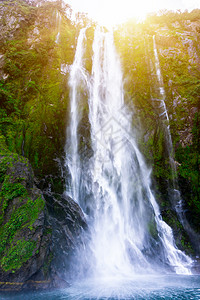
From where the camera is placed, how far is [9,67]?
12.8 meters

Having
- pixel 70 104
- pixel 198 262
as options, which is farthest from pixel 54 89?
pixel 198 262

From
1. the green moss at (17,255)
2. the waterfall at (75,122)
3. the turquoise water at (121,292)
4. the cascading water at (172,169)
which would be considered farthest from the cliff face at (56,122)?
the turquoise water at (121,292)

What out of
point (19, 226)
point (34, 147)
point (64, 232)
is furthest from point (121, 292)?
point (34, 147)

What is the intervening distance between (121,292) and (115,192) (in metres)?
5.75

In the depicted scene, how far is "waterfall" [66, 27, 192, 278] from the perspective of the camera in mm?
9344

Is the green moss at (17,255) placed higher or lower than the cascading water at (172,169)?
lower

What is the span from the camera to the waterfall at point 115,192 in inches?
368

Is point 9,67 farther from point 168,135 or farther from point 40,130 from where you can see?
point 168,135

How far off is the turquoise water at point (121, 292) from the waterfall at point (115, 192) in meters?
1.83

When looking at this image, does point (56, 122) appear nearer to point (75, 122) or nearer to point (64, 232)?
point (75, 122)

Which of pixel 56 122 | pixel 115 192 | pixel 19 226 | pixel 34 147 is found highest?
pixel 56 122

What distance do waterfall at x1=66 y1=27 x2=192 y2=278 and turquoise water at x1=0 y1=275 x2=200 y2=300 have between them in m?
1.83

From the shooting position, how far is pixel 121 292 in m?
5.64

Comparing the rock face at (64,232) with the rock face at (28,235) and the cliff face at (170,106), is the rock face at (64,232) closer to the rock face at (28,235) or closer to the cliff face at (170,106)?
the rock face at (28,235)
